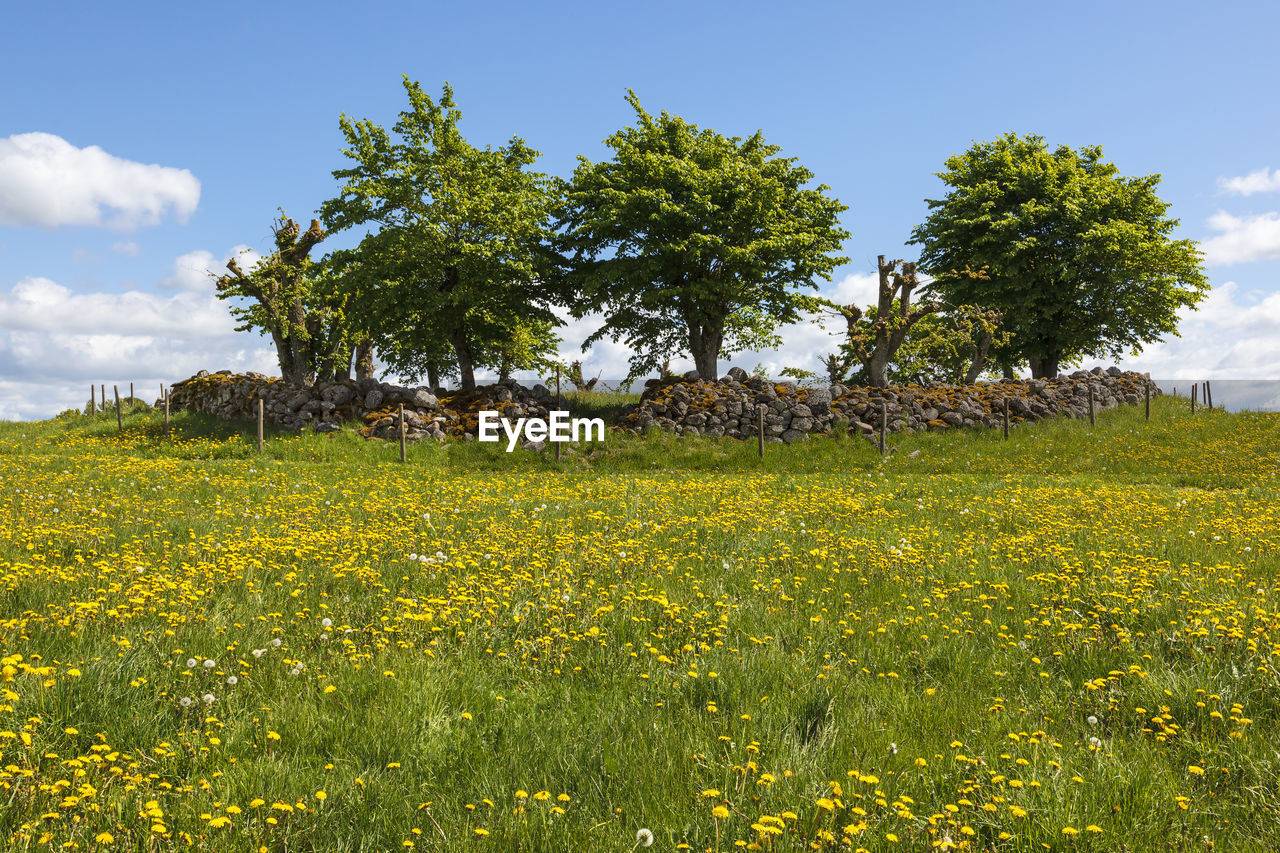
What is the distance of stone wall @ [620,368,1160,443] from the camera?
95.3ft

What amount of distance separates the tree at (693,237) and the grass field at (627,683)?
22.0 m

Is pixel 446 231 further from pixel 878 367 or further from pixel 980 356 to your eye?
pixel 980 356

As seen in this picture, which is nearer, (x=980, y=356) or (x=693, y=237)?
(x=693, y=237)

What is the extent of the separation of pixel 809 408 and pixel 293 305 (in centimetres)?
2799

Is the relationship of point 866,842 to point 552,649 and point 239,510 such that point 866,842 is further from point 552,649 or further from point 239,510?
point 239,510

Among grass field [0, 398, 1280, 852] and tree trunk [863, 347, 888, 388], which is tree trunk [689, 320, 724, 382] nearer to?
tree trunk [863, 347, 888, 388]

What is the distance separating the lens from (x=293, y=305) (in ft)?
130

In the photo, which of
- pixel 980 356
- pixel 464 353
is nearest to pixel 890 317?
pixel 980 356

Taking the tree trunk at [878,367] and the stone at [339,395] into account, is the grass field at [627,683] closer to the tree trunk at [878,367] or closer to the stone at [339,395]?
the stone at [339,395]

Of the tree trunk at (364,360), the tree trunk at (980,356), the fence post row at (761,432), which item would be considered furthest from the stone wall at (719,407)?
the tree trunk at (364,360)

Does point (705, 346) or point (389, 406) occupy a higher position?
point (705, 346)

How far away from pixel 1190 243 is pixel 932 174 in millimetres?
14709

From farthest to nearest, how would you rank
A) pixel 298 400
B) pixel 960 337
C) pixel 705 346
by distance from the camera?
pixel 960 337, pixel 705 346, pixel 298 400

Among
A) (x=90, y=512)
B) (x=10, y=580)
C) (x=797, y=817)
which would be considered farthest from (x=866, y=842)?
(x=90, y=512)
